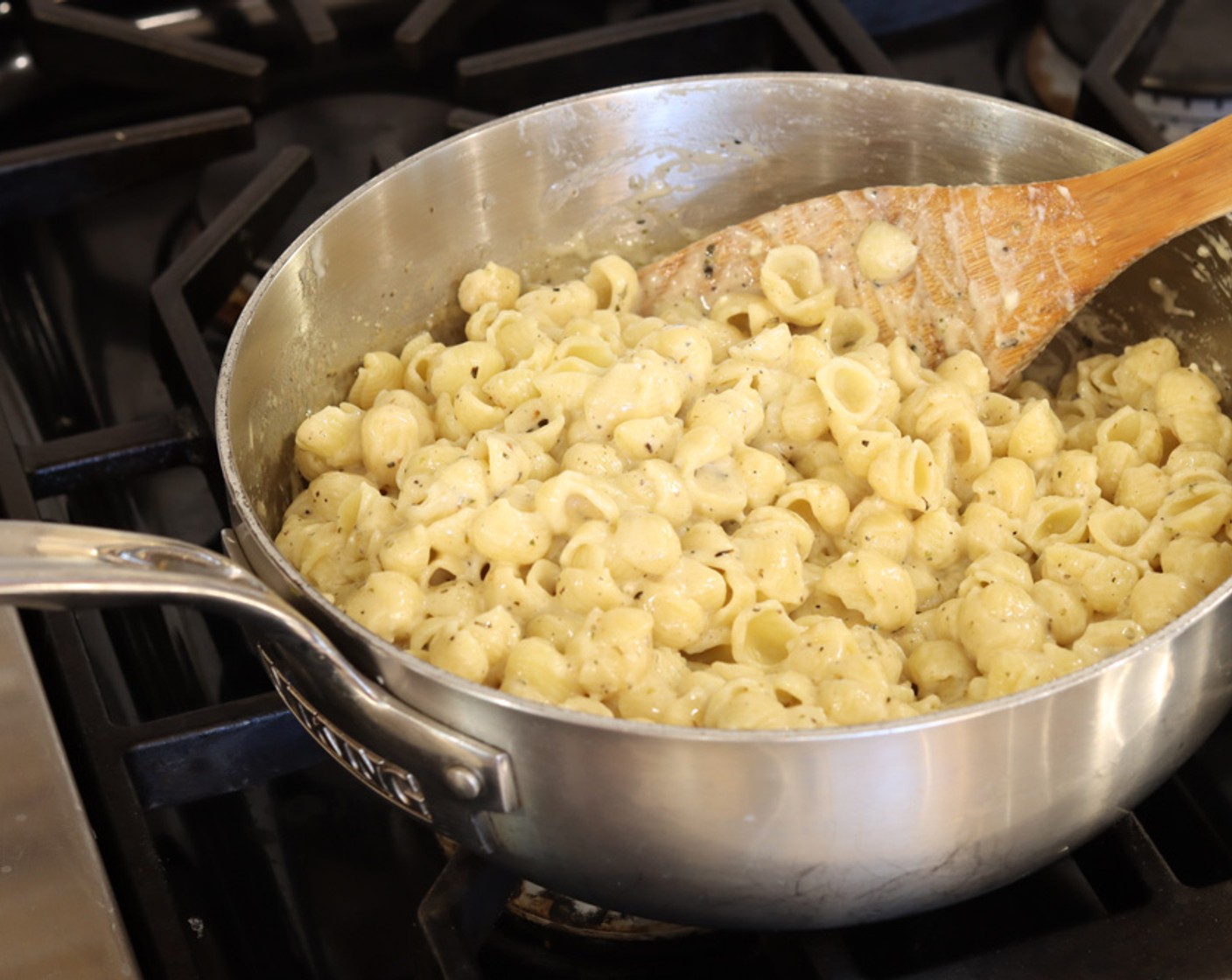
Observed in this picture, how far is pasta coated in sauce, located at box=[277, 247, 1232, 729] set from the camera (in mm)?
965

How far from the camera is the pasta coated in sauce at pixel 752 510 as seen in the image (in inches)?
38.0

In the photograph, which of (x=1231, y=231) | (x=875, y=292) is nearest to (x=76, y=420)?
(x=875, y=292)

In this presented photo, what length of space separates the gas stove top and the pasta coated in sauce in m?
0.14

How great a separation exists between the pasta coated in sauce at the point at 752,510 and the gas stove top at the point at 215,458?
0.46 ft

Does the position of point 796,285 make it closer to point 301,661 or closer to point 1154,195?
point 1154,195

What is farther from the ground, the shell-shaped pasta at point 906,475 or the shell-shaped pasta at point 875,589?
the shell-shaped pasta at point 906,475

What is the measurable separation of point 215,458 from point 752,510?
459 millimetres

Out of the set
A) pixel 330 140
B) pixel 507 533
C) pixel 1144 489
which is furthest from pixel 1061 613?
pixel 330 140

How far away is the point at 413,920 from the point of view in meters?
1.06

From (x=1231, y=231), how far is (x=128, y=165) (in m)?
1.01

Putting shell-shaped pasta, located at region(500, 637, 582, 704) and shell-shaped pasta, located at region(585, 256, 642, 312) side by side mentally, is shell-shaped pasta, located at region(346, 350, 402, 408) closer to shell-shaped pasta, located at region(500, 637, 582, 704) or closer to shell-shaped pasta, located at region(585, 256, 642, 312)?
shell-shaped pasta, located at region(585, 256, 642, 312)

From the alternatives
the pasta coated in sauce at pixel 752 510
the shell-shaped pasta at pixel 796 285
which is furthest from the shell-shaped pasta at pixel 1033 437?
the shell-shaped pasta at pixel 796 285

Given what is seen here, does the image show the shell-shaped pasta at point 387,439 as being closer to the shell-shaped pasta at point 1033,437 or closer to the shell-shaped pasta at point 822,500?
the shell-shaped pasta at point 822,500

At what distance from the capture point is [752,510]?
3.67 ft
